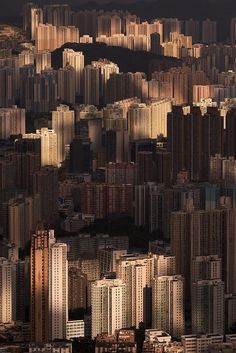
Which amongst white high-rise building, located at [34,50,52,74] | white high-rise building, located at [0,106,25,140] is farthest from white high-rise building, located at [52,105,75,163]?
white high-rise building, located at [34,50,52,74]

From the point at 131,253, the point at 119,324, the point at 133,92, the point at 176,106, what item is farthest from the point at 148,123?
the point at 119,324

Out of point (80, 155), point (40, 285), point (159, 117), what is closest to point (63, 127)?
point (159, 117)

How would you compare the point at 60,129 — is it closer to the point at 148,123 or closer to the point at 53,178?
the point at 148,123

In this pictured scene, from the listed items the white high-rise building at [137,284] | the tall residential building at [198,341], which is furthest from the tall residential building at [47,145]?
the tall residential building at [198,341]

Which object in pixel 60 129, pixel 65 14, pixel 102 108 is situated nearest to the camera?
pixel 60 129

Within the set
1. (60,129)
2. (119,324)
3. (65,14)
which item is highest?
(65,14)

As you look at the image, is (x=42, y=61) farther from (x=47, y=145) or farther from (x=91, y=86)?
(x=47, y=145)
